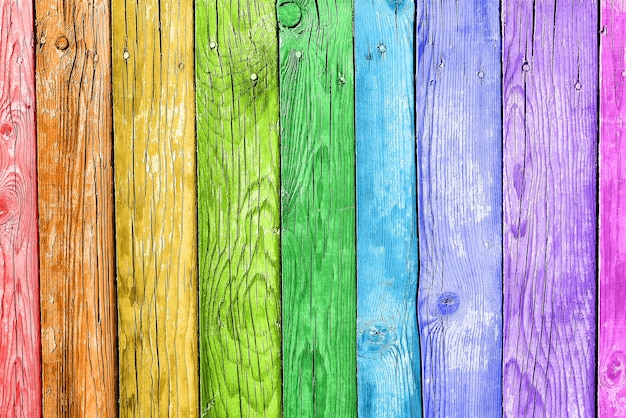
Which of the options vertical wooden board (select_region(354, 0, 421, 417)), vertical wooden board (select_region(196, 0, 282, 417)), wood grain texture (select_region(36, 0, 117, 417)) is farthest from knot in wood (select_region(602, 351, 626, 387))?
wood grain texture (select_region(36, 0, 117, 417))

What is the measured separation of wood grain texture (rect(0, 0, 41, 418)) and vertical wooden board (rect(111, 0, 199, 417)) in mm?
205

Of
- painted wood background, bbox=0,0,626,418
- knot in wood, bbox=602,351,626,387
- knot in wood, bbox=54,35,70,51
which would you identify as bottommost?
knot in wood, bbox=602,351,626,387

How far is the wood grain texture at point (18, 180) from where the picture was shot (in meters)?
1.35

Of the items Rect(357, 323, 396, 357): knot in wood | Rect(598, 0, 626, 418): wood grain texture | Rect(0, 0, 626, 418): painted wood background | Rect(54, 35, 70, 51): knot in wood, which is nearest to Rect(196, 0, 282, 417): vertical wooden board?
Rect(0, 0, 626, 418): painted wood background

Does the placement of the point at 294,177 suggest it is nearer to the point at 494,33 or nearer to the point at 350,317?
the point at 350,317

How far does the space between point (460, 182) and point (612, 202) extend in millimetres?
366

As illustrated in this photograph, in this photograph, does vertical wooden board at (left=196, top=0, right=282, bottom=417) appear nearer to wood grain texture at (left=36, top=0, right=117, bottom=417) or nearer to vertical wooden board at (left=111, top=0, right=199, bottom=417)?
vertical wooden board at (left=111, top=0, right=199, bottom=417)

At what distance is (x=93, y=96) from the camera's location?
1346mm

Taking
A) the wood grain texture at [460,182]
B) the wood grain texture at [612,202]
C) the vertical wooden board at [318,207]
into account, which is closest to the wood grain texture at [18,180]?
the vertical wooden board at [318,207]

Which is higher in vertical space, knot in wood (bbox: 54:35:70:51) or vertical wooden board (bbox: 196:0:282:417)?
knot in wood (bbox: 54:35:70:51)

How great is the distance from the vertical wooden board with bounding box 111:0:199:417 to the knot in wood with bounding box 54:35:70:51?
0.38ft

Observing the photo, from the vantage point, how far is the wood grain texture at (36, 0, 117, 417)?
4.41 ft

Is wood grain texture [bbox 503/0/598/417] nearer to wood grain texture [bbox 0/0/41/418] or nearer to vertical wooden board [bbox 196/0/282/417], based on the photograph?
vertical wooden board [bbox 196/0/282/417]

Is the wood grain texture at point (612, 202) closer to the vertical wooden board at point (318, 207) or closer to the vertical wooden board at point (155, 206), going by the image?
the vertical wooden board at point (318, 207)
